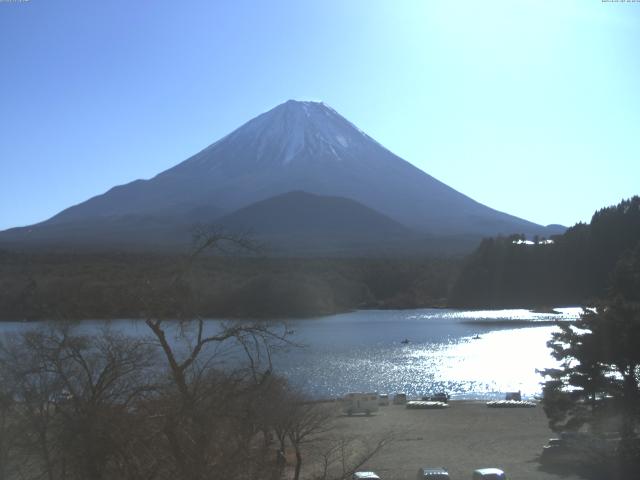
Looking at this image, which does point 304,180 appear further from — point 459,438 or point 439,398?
point 459,438

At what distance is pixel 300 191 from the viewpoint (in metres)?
82.4

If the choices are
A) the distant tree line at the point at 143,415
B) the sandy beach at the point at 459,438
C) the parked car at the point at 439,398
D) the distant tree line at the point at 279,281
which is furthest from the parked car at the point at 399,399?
the distant tree line at the point at 143,415

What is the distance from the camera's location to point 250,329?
3213mm

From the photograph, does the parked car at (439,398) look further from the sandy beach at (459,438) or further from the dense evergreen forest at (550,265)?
the dense evergreen forest at (550,265)

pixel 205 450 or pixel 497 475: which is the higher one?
pixel 205 450

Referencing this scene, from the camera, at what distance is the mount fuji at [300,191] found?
77438 mm

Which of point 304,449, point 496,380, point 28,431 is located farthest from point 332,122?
point 28,431

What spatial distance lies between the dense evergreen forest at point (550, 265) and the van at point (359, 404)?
3452 centimetres

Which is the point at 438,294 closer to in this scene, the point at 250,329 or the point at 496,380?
the point at 496,380

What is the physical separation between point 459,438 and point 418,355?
15171mm

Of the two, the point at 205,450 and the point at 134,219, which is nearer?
the point at 205,450

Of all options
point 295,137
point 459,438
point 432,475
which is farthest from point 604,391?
point 295,137

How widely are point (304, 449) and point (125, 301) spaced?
274 inches

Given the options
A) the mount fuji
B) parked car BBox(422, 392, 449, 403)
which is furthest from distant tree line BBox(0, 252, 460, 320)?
the mount fuji
